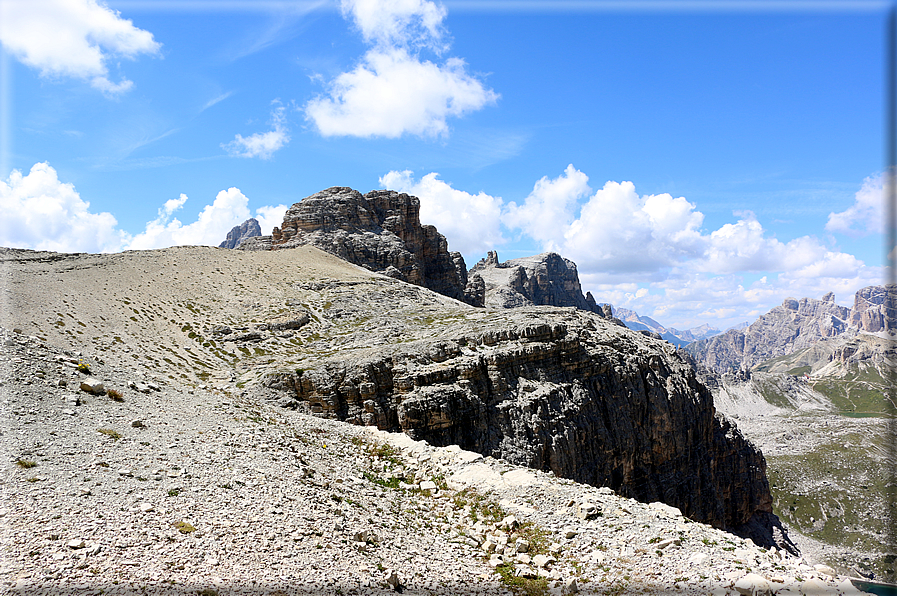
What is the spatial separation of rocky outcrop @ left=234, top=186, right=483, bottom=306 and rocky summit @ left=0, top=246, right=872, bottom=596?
40700 mm

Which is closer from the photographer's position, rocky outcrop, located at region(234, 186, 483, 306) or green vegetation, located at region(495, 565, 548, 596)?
green vegetation, located at region(495, 565, 548, 596)

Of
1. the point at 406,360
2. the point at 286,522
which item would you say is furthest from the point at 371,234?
the point at 286,522

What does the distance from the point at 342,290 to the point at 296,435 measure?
43259 millimetres

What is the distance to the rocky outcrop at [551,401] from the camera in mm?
35719

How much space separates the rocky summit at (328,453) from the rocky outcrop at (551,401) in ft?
0.73

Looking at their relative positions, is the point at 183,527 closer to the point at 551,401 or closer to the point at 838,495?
the point at 551,401

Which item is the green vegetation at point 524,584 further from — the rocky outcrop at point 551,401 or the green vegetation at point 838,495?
the green vegetation at point 838,495

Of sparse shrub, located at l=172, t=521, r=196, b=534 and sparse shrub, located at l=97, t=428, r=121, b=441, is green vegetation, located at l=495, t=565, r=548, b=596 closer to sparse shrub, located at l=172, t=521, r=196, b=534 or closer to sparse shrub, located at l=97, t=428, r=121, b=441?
sparse shrub, located at l=172, t=521, r=196, b=534

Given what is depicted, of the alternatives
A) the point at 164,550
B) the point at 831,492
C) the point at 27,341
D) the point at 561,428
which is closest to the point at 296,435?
the point at 164,550

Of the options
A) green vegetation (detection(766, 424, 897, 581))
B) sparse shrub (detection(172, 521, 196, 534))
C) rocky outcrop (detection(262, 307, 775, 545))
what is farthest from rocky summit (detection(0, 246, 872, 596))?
green vegetation (detection(766, 424, 897, 581))

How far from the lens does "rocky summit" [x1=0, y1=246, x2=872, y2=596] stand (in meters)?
12.4

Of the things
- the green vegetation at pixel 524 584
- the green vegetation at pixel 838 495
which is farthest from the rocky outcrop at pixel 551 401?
the green vegetation at pixel 838 495

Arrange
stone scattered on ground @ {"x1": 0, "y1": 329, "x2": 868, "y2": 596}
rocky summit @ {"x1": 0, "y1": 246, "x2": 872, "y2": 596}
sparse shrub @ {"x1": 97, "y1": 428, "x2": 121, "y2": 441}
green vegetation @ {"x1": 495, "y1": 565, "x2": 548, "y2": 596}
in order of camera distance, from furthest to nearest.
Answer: sparse shrub @ {"x1": 97, "y1": 428, "x2": 121, "y2": 441}
green vegetation @ {"x1": 495, "y1": 565, "x2": 548, "y2": 596}
rocky summit @ {"x1": 0, "y1": 246, "x2": 872, "y2": 596}
stone scattered on ground @ {"x1": 0, "y1": 329, "x2": 868, "y2": 596}

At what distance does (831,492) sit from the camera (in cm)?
15550
